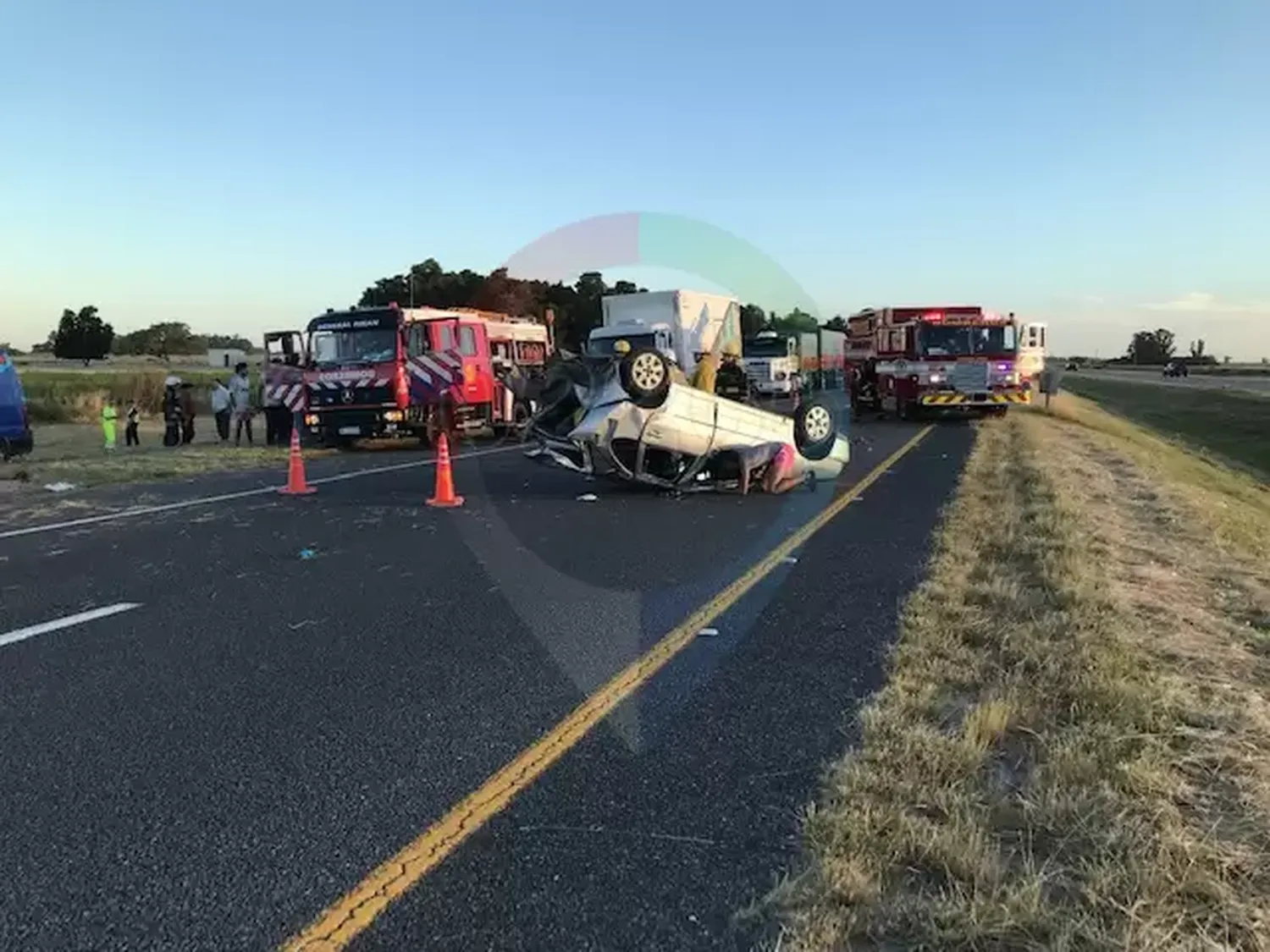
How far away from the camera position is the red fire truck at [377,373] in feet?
69.8

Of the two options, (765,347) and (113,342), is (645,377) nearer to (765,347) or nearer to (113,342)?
(765,347)

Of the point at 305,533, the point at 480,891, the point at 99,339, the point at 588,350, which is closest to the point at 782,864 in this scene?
the point at 480,891

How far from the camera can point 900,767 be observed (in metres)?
4.05

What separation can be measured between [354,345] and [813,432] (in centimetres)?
1163

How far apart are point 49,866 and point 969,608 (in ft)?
16.8

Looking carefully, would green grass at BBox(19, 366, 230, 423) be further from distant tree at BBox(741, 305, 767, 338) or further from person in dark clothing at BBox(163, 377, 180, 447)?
distant tree at BBox(741, 305, 767, 338)

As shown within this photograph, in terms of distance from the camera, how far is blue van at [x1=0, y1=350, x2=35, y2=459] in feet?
54.5

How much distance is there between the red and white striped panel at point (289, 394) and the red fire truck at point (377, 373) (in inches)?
0.7

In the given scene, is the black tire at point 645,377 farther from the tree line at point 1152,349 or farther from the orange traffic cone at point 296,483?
the tree line at point 1152,349

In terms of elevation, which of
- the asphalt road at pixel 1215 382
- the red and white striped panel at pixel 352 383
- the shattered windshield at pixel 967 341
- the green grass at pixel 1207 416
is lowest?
the green grass at pixel 1207 416

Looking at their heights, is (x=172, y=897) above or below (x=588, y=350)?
below

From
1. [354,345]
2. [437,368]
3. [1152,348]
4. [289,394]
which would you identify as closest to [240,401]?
[289,394]

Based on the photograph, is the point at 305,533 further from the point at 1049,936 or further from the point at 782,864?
the point at 1049,936

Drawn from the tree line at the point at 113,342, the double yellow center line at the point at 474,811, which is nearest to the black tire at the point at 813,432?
the double yellow center line at the point at 474,811
